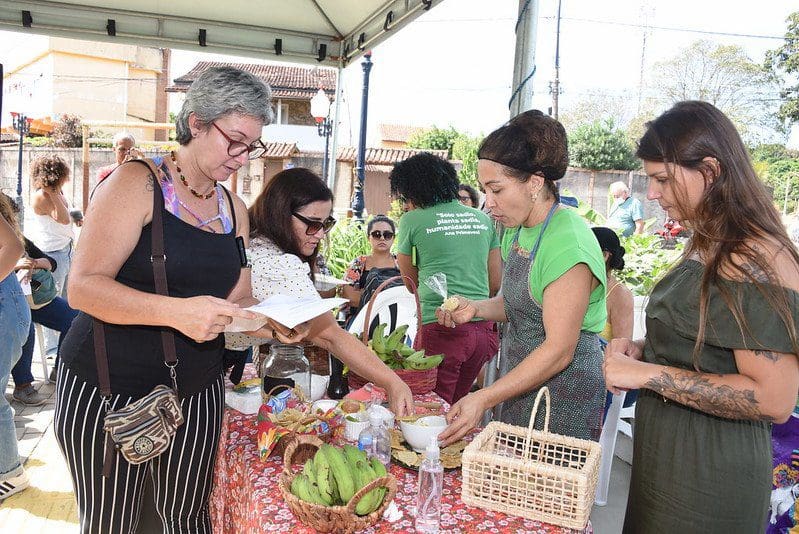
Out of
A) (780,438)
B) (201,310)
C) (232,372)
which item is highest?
(201,310)

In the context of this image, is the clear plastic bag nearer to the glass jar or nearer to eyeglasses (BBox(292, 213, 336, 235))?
eyeglasses (BBox(292, 213, 336, 235))

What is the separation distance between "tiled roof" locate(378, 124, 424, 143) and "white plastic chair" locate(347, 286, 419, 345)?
128 ft

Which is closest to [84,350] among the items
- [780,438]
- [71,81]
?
[780,438]

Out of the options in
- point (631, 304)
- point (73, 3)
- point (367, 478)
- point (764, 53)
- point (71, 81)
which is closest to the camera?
point (367, 478)

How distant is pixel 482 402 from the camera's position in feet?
6.31

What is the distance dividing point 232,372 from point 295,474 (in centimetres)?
115

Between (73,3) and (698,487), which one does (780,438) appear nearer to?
(698,487)

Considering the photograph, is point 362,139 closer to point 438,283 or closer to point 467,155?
point 438,283

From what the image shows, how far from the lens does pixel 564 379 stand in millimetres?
2182

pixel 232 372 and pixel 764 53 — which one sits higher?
pixel 764 53

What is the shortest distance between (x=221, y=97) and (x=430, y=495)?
1.28m

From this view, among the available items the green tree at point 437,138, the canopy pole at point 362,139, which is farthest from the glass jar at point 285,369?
the green tree at point 437,138

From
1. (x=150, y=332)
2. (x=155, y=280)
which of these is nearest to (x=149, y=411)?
(x=150, y=332)

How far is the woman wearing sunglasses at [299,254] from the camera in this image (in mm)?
2258
